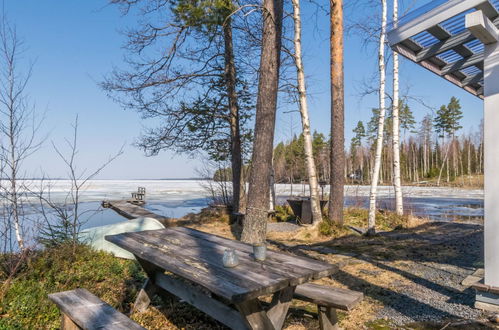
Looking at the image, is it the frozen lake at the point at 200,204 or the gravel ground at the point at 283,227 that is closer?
the frozen lake at the point at 200,204

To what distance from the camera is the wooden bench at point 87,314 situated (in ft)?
6.06

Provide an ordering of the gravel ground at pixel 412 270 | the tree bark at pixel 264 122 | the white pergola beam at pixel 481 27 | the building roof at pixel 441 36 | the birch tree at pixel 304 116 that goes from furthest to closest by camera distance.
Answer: the birch tree at pixel 304 116 < the tree bark at pixel 264 122 < the gravel ground at pixel 412 270 < the building roof at pixel 441 36 < the white pergola beam at pixel 481 27

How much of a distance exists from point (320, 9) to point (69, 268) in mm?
7742

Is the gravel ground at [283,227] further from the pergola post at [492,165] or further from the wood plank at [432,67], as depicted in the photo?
the pergola post at [492,165]

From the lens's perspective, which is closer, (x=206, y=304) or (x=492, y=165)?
(x=206, y=304)

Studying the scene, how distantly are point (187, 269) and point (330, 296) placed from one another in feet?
3.71

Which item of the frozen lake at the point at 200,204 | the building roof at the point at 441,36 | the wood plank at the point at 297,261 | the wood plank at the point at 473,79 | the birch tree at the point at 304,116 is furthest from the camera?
the birch tree at the point at 304,116

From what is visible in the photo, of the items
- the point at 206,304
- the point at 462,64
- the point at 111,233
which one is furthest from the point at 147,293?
the point at 462,64

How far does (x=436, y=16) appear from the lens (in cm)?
281

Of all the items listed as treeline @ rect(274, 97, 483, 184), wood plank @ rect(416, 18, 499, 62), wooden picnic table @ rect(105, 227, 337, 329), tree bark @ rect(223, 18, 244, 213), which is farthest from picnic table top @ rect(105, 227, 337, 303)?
treeline @ rect(274, 97, 483, 184)

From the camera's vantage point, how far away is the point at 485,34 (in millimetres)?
2701

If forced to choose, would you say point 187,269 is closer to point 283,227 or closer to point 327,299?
point 327,299

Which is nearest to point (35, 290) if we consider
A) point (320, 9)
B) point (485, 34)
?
point (485, 34)


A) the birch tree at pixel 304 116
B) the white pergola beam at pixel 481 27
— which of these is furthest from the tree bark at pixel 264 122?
the white pergola beam at pixel 481 27
